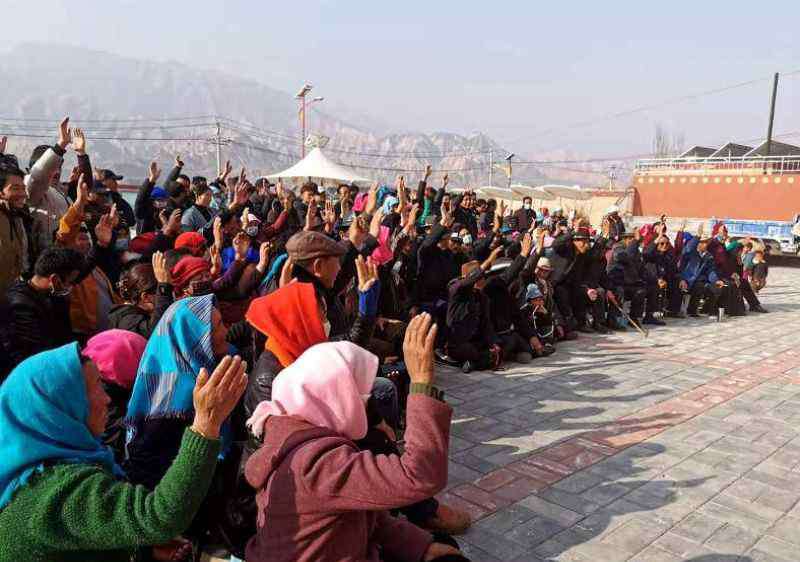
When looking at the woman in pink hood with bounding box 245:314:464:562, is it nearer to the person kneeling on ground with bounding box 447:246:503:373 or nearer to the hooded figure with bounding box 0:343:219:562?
the hooded figure with bounding box 0:343:219:562

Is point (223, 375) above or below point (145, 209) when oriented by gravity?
below

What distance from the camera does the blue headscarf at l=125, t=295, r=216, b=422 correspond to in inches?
112

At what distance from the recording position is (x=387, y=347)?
18.2ft

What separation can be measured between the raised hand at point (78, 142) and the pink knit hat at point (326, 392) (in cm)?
525

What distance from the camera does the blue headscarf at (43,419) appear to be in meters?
1.69

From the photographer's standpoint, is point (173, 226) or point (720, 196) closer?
point (173, 226)

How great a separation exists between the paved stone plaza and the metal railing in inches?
1067

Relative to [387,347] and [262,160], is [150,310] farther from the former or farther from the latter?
[262,160]

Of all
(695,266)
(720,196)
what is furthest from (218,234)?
(720,196)

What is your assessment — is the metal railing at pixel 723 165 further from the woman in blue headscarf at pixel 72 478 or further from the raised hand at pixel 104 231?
the woman in blue headscarf at pixel 72 478

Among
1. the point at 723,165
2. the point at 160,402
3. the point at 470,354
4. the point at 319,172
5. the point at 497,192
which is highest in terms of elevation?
the point at 723,165

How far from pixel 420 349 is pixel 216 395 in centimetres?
64

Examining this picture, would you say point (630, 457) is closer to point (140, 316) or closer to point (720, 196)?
point (140, 316)

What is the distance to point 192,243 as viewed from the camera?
5078mm
